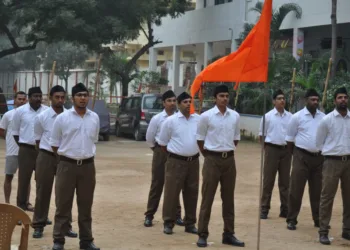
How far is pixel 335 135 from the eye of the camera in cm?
1019

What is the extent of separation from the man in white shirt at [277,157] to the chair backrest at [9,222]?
22.3 ft

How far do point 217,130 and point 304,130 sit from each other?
2.03 meters

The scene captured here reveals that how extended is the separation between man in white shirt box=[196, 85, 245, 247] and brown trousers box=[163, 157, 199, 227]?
855mm

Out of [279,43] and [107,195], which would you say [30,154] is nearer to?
[107,195]

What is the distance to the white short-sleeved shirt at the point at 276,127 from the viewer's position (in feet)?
40.3

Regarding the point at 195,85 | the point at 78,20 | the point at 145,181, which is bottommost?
the point at 145,181

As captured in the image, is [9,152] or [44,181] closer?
[44,181]

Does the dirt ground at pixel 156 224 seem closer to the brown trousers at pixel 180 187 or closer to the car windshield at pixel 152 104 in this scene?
the brown trousers at pixel 180 187

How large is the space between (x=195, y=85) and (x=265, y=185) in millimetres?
2734

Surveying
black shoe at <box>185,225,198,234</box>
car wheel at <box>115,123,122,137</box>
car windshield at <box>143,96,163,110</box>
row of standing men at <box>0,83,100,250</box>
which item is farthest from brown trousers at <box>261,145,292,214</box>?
car wheel at <box>115,123,122,137</box>

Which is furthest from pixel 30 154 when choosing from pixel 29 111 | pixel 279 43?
pixel 279 43

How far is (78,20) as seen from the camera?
29.7m

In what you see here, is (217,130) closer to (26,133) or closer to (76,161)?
(76,161)

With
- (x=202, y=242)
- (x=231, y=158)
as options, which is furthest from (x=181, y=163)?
(x=202, y=242)
